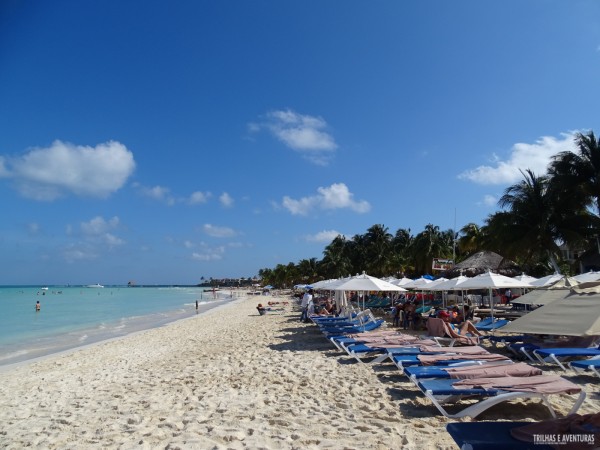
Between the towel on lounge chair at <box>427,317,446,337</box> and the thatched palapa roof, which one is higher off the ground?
the thatched palapa roof

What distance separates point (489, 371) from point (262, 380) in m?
3.60

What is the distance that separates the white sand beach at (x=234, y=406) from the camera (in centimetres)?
449

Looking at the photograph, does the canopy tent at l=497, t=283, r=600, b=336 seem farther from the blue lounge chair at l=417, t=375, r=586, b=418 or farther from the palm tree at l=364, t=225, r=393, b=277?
the palm tree at l=364, t=225, r=393, b=277

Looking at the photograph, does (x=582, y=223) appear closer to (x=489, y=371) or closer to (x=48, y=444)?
(x=489, y=371)

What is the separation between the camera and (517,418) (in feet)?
15.7

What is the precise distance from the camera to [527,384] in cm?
459

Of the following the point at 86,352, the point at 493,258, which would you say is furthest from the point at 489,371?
the point at 493,258

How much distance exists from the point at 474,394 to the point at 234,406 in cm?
305

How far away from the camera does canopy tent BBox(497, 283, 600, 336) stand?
2883 millimetres

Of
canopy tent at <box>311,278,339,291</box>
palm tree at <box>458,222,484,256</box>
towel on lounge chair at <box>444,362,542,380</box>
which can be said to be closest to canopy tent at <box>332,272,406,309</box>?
canopy tent at <box>311,278,339,291</box>

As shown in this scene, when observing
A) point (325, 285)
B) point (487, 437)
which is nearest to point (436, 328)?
point (487, 437)

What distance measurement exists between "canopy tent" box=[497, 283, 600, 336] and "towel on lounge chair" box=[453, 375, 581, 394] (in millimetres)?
1310

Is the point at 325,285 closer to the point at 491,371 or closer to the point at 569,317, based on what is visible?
the point at 491,371

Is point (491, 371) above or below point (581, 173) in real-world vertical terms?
below
